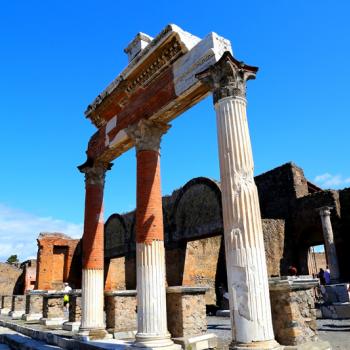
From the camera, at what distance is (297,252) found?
62.2 feet

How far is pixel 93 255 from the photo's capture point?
29.0 ft

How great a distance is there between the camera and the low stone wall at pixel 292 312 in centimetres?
517

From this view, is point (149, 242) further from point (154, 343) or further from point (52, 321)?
point (52, 321)

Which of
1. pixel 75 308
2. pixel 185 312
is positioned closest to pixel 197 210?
pixel 75 308

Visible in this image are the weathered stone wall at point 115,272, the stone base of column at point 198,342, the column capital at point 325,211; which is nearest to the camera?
the stone base of column at point 198,342

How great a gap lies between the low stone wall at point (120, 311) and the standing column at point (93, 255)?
0.20 meters

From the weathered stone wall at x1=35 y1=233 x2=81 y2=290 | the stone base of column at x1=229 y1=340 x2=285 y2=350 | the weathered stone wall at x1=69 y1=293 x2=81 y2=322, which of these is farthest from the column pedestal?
the weathered stone wall at x1=35 y1=233 x2=81 y2=290

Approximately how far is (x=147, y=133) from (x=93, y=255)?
3.43 meters

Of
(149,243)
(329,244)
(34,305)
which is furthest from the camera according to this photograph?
(329,244)

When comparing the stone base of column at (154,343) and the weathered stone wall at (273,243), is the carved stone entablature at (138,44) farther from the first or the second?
the weathered stone wall at (273,243)

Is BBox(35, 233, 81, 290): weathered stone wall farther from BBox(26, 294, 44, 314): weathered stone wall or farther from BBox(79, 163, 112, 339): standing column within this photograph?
BBox(79, 163, 112, 339): standing column

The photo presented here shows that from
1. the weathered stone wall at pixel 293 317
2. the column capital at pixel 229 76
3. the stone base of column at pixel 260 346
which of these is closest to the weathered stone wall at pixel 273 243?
the weathered stone wall at pixel 293 317

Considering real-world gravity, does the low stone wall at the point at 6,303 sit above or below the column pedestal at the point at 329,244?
below

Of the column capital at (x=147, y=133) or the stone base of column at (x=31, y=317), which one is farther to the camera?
the stone base of column at (x=31, y=317)
